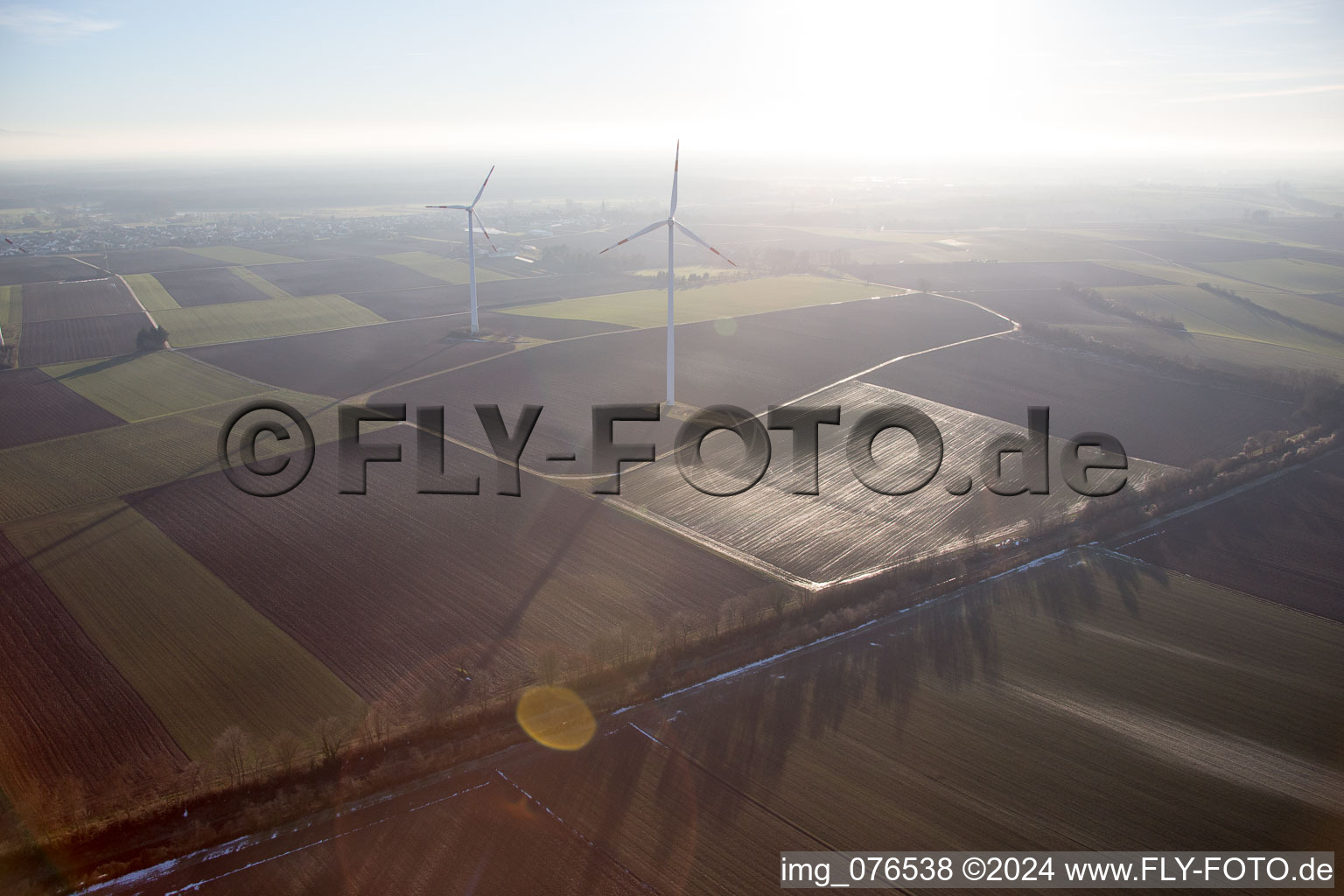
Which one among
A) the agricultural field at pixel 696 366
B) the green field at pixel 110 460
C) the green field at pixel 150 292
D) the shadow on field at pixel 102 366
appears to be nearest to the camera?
the green field at pixel 110 460

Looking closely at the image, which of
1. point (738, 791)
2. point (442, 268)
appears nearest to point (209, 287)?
point (442, 268)

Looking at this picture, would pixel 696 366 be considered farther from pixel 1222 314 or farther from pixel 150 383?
pixel 1222 314

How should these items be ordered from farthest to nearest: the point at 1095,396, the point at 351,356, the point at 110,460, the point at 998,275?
the point at 998,275
the point at 351,356
the point at 1095,396
the point at 110,460

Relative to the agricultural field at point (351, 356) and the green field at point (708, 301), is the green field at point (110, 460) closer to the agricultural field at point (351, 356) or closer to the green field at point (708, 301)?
the agricultural field at point (351, 356)

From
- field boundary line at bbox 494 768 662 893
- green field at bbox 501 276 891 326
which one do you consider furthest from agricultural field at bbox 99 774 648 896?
green field at bbox 501 276 891 326

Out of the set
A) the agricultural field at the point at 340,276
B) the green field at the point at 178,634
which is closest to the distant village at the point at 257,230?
the agricultural field at the point at 340,276
